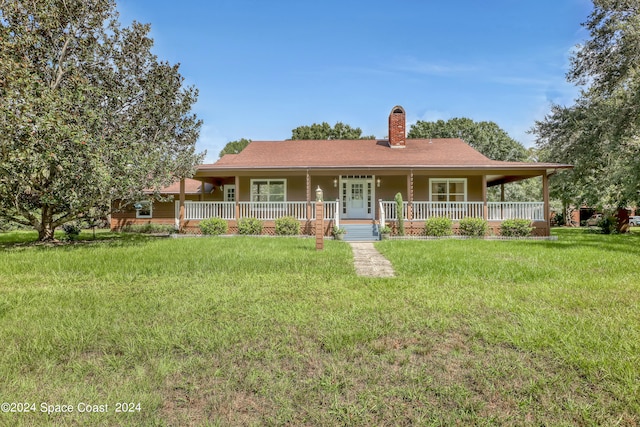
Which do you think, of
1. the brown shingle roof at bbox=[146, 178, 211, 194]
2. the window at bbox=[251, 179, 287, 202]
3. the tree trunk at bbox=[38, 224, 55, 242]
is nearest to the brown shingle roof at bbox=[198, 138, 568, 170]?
the window at bbox=[251, 179, 287, 202]

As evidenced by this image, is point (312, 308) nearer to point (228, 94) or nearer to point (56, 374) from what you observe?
point (56, 374)

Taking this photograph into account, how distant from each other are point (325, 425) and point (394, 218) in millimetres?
13866

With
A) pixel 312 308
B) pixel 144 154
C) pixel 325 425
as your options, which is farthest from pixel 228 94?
pixel 325 425

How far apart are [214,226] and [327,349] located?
1310cm

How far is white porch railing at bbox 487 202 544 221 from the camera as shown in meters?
15.1

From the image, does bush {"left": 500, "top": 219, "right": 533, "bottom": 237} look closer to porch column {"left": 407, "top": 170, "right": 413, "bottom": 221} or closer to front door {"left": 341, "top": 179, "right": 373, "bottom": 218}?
porch column {"left": 407, "top": 170, "right": 413, "bottom": 221}

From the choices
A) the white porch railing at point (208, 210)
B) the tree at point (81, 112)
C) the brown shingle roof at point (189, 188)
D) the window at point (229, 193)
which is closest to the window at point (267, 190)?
the white porch railing at point (208, 210)

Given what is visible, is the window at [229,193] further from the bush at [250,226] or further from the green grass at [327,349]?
the green grass at [327,349]

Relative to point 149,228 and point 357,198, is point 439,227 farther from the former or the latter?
point 149,228

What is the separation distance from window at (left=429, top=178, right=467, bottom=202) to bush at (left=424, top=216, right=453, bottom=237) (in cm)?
314

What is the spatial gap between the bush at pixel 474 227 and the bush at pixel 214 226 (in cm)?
1018

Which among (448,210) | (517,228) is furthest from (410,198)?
(517,228)

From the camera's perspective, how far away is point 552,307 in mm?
4301

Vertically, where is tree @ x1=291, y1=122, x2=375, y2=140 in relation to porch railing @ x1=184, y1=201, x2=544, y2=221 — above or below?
above
